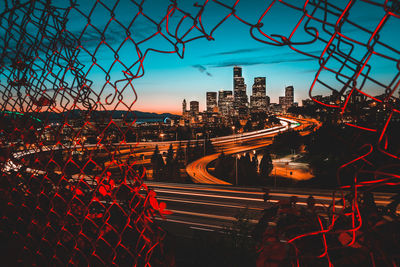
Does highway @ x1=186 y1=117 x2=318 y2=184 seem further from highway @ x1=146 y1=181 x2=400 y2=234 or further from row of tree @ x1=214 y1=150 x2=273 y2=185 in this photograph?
highway @ x1=146 y1=181 x2=400 y2=234

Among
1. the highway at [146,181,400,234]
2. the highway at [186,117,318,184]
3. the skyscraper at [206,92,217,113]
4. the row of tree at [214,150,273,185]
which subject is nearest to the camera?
the highway at [146,181,400,234]

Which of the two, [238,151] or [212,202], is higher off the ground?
[212,202]

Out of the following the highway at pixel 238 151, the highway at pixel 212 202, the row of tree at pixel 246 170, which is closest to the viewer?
the highway at pixel 212 202

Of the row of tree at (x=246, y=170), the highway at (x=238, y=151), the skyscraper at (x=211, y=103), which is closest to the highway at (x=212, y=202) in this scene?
the highway at (x=238, y=151)

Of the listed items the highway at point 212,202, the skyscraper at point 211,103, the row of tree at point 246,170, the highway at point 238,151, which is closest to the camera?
the highway at point 212,202

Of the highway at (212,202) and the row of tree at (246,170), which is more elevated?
the highway at (212,202)

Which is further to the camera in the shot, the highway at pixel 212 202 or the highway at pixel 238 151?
the highway at pixel 238 151

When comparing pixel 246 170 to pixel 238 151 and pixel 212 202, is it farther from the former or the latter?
pixel 212 202

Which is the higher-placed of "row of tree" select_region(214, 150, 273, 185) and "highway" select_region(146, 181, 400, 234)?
"highway" select_region(146, 181, 400, 234)

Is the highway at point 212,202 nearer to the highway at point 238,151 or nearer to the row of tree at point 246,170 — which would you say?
the highway at point 238,151

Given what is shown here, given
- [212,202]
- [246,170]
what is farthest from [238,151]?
[212,202]

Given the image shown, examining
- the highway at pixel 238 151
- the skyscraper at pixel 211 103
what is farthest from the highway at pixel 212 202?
the skyscraper at pixel 211 103

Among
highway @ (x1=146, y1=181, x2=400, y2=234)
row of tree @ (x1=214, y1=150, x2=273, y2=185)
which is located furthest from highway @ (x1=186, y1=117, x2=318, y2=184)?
highway @ (x1=146, y1=181, x2=400, y2=234)

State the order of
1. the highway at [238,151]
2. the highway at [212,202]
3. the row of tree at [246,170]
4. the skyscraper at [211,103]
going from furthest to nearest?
1. the skyscraper at [211,103]
2. the row of tree at [246,170]
3. the highway at [238,151]
4. the highway at [212,202]
